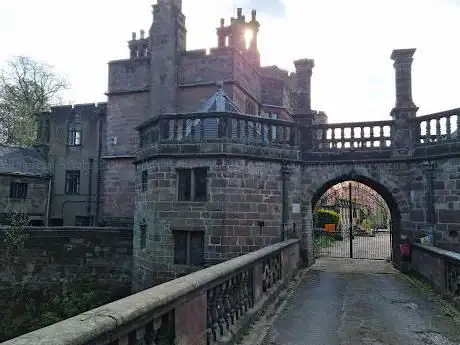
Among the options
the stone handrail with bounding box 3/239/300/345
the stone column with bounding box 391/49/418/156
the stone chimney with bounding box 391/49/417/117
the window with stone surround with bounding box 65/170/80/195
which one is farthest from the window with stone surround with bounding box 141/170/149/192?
the window with stone surround with bounding box 65/170/80/195

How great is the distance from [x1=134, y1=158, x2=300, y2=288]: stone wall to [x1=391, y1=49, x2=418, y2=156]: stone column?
14.4 feet

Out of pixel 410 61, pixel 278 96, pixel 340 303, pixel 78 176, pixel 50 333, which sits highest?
pixel 278 96

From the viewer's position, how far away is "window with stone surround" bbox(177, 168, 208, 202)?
42.1 feet

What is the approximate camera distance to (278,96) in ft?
86.1

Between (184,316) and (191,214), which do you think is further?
(191,214)

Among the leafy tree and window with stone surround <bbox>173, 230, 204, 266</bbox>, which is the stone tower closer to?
window with stone surround <bbox>173, 230, 204, 266</bbox>

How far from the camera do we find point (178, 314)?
416 centimetres

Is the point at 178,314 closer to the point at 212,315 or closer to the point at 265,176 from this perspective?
the point at 212,315

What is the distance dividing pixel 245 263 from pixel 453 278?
4.75m

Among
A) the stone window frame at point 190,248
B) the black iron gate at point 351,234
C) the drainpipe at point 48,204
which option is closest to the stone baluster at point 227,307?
the stone window frame at point 190,248

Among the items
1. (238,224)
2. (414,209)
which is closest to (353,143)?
(414,209)

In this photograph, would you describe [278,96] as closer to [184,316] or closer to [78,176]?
[78,176]

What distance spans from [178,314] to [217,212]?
8356 millimetres

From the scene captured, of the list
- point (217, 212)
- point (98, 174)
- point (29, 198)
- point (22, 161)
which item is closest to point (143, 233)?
point (217, 212)
